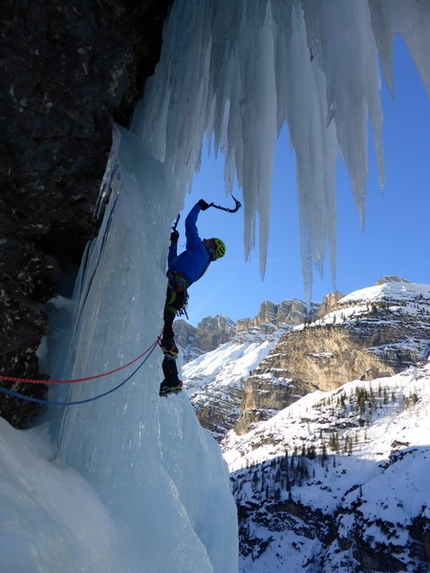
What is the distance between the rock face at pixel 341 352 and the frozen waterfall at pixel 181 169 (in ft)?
228

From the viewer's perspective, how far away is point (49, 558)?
1401 millimetres

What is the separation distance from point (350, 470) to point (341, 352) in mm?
37271

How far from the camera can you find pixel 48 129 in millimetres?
2568

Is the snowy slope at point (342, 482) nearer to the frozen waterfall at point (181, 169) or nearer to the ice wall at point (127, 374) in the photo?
the ice wall at point (127, 374)

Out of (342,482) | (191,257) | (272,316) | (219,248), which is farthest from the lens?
(272,316)

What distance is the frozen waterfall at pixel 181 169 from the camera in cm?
214

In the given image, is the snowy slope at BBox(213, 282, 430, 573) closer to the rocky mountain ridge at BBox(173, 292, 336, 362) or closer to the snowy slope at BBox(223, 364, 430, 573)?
the snowy slope at BBox(223, 364, 430, 573)

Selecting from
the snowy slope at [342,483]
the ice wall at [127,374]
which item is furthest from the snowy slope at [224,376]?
the ice wall at [127,374]

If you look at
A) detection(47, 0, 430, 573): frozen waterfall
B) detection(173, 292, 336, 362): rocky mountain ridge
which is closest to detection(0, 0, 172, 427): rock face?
detection(47, 0, 430, 573): frozen waterfall

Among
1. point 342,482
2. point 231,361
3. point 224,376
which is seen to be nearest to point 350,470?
point 342,482

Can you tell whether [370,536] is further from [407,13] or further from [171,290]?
[407,13]

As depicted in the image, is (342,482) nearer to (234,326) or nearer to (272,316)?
(272,316)

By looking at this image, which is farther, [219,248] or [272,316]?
[272,316]

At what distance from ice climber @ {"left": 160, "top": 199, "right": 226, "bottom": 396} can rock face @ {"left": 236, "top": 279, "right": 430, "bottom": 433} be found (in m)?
68.5
